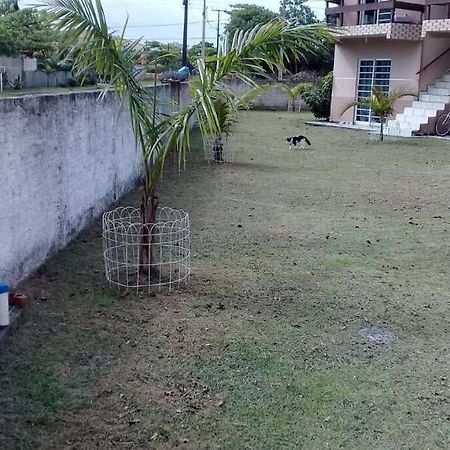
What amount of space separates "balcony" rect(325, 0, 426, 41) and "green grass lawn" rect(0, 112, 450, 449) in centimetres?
1050

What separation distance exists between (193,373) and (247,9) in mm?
46546

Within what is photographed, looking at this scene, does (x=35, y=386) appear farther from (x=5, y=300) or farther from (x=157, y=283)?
(x=157, y=283)

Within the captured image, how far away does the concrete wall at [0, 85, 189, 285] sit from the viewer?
4164mm

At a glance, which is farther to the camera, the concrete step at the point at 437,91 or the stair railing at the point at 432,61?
the stair railing at the point at 432,61

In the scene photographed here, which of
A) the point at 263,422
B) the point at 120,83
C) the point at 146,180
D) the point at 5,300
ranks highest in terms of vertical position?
the point at 120,83

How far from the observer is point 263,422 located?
2.86m

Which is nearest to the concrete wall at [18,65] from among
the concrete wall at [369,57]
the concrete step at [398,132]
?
the concrete wall at [369,57]

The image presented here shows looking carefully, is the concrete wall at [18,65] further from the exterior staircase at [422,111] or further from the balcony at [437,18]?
the balcony at [437,18]

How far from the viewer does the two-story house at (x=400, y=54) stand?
16.3 meters

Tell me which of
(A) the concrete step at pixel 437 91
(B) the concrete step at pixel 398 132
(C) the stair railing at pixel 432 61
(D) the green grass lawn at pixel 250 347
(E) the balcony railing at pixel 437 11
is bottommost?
(D) the green grass lawn at pixel 250 347

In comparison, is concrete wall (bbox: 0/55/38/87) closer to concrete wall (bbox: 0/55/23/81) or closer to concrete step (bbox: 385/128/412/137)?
concrete wall (bbox: 0/55/23/81)

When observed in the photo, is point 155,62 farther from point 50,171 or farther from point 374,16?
point 374,16

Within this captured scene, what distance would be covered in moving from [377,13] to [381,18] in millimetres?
199

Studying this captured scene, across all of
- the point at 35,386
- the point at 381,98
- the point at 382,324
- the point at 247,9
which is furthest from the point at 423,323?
the point at 247,9
